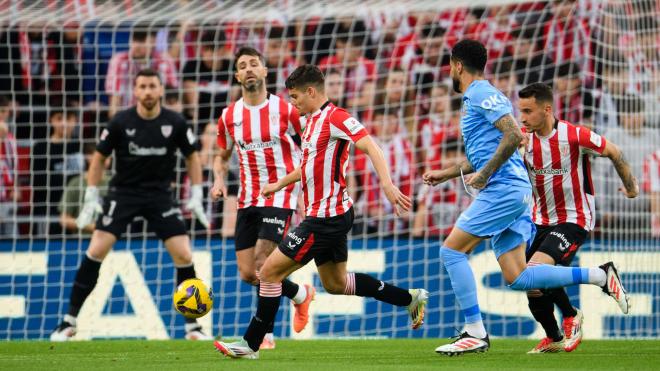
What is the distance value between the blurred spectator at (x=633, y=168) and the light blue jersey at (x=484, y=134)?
4.29 m

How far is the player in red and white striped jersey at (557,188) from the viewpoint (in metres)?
7.75

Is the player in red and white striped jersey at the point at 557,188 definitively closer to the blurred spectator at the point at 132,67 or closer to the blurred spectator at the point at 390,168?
the blurred spectator at the point at 390,168

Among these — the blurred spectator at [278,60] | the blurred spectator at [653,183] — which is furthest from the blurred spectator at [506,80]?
the blurred spectator at [278,60]

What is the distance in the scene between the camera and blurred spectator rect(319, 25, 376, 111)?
1252 centimetres

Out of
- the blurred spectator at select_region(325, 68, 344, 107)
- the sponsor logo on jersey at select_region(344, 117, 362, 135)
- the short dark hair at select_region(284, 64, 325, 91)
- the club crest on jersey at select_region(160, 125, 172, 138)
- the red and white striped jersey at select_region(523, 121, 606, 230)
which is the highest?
the blurred spectator at select_region(325, 68, 344, 107)

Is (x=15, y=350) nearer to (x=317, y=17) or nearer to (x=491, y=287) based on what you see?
(x=491, y=287)

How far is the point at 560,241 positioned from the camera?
7824mm

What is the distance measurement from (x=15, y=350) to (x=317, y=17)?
5.87 meters

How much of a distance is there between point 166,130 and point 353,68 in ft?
11.6

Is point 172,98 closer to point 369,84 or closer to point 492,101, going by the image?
point 369,84

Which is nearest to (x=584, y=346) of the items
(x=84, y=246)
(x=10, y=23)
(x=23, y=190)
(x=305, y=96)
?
(x=305, y=96)

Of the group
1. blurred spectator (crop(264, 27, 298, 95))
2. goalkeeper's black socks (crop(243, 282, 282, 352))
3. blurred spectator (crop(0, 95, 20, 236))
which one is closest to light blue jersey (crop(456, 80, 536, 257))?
goalkeeper's black socks (crop(243, 282, 282, 352))

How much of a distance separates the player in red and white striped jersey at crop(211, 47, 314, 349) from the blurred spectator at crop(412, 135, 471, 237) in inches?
127

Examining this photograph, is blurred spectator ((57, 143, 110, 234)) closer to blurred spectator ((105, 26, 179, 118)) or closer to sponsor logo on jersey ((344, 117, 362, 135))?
blurred spectator ((105, 26, 179, 118))
